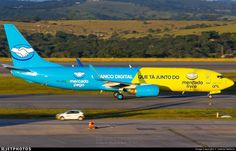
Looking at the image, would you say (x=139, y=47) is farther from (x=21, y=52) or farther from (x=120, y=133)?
(x=120, y=133)

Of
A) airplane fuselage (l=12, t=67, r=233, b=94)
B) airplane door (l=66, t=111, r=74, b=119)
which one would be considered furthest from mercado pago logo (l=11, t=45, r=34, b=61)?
airplane door (l=66, t=111, r=74, b=119)

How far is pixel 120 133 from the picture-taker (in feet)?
138

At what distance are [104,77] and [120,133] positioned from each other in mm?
23916

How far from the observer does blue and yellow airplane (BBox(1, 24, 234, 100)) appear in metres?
65.8

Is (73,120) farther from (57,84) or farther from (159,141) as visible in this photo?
(57,84)

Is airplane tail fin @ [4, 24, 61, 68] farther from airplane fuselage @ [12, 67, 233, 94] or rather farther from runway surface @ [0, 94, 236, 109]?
runway surface @ [0, 94, 236, 109]

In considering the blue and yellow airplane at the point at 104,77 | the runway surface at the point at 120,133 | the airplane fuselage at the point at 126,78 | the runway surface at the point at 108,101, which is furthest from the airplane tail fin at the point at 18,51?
the runway surface at the point at 120,133

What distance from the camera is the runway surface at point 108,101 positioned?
5912 centimetres

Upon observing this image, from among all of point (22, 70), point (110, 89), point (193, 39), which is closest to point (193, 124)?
point (110, 89)

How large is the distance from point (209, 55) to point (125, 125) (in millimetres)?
97754

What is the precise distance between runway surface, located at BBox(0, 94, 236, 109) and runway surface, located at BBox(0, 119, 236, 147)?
35.0ft

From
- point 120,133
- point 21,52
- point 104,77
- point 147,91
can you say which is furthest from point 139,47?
point 120,133

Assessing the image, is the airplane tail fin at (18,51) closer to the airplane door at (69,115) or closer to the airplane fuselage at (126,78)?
the airplane fuselage at (126,78)

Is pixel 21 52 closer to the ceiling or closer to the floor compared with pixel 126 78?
closer to the ceiling
